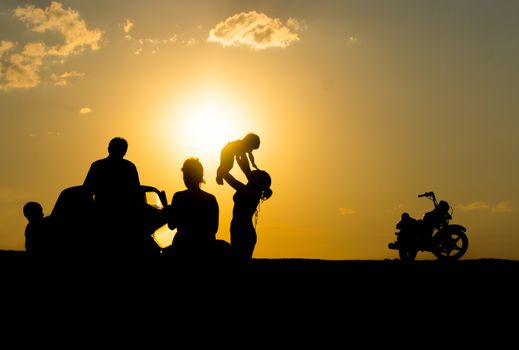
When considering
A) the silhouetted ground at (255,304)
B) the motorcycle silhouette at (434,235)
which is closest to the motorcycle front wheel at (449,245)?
the motorcycle silhouette at (434,235)

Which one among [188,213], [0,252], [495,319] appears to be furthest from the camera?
[0,252]

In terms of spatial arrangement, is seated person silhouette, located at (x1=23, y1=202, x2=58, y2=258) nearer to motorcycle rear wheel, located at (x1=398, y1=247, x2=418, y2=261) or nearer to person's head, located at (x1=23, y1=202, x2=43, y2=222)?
person's head, located at (x1=23, y1=202, x2=43, y2=222)

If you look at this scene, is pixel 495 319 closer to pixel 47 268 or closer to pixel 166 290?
pixel 166 290

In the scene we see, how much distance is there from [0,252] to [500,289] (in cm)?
730

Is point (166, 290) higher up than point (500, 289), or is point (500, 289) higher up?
point (500, 289)

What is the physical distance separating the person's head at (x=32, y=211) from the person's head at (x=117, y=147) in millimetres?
2462

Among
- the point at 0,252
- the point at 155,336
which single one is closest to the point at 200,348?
the point at 155,336

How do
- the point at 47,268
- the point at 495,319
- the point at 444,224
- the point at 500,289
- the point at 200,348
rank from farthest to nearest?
1. the point at 444,224
2. the point at 500,289
3. the point at 47,268
4. the point at 495,319
5. the point at 200,348

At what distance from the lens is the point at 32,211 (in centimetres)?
813

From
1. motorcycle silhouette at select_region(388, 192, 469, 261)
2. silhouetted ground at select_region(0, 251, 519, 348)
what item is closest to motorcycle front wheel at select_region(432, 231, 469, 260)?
motorcycle silhouette at select_region(388, 192, 469, 261)

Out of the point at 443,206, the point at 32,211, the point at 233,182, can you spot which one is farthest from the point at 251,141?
the point at 443,206

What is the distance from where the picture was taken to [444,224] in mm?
15438

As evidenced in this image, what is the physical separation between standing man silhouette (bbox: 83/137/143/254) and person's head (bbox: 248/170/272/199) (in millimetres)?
1995

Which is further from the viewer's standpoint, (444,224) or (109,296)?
(444,224)
